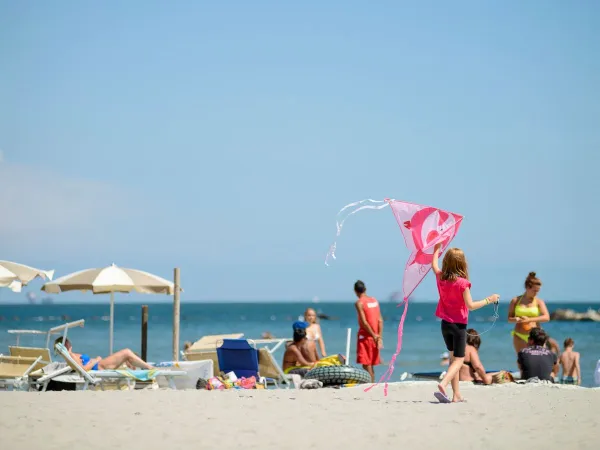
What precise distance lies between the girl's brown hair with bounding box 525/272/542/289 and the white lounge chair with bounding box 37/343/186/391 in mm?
4093

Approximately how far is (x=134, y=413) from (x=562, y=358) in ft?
28.8

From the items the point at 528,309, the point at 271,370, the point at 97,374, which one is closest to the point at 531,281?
the point at 528,309

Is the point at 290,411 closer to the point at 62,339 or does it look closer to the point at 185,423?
the point at 185,423

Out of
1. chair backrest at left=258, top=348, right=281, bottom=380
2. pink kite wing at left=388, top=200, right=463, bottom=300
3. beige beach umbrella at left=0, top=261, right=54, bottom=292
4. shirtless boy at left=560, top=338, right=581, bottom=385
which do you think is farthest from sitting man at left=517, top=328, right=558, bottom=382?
beige beach umbrella at left=0, top=261, right=54, bottom=292

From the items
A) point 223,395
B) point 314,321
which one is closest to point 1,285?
point 314,321

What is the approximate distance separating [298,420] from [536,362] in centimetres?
397

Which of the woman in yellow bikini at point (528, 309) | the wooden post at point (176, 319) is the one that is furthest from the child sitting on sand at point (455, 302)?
the wooden post at point (176, 319)

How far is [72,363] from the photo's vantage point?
9.95m

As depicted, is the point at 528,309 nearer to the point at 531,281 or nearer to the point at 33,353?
the point at 531,281

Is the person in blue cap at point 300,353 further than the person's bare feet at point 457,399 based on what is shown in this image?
Yes

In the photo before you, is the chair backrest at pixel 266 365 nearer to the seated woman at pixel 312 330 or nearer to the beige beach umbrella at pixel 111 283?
the seated woman at pixel 312 330

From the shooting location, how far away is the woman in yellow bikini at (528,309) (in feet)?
33.3

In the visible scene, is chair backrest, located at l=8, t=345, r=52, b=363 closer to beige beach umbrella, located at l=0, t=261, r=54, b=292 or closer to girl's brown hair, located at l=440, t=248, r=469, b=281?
beige beach umbrella, located at l=0, t=261, r=54, b=292

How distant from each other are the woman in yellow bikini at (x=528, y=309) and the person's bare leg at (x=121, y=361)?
174 inches
